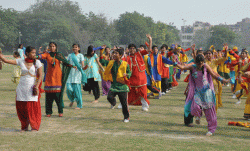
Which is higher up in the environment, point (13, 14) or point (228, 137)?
point (13, 14)

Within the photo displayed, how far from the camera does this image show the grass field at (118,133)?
5.41m

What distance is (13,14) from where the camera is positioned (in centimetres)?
8300

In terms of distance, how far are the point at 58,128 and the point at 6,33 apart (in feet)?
241

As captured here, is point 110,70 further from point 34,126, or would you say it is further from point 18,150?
point 18,150

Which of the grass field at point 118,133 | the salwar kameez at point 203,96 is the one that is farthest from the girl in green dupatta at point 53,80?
the salwar kameez at point 203,96

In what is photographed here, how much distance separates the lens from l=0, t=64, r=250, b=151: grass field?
541cm

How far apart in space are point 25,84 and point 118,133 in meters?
2.10

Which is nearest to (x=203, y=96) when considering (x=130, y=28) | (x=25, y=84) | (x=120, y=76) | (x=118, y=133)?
(x=118, y=133)

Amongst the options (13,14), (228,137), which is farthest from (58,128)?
(13,14)

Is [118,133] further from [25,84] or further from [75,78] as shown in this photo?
[75,78]

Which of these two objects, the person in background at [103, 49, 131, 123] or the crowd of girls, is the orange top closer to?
the crowd of girls

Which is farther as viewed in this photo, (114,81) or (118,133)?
(114,81)

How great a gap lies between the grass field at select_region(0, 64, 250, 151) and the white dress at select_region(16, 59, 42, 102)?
2.26 ft

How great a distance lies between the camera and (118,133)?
638cm
